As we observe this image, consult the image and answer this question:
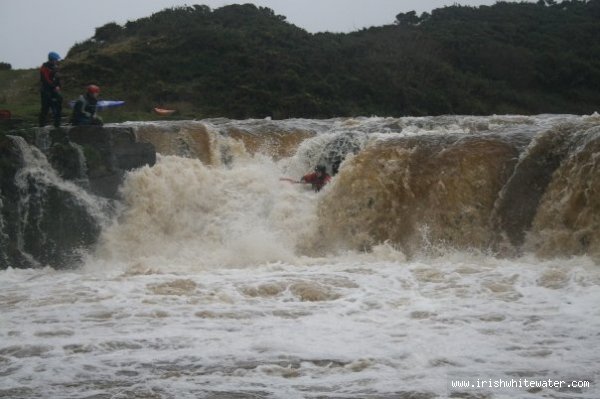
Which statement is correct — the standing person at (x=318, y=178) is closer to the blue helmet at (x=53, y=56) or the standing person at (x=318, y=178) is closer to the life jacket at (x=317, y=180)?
the life jacket at (x=317, y=180)

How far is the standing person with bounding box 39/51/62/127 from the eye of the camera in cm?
1148

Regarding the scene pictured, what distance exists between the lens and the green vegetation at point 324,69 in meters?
24.0

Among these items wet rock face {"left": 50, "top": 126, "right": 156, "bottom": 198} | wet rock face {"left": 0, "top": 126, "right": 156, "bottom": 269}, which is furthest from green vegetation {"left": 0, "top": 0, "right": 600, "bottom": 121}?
wet rock face {"left": 0, "top": 126, "right": 156, "bottom": 269}

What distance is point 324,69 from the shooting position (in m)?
27.3

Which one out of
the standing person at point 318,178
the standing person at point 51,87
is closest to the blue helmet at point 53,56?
the standing person at point 51,87

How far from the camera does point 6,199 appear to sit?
10.9 meters

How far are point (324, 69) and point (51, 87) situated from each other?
16831 millimetres

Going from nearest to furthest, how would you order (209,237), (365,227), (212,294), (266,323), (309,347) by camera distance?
(309,347)
(266,323)
(212,294)
(365,227)
(209,237)

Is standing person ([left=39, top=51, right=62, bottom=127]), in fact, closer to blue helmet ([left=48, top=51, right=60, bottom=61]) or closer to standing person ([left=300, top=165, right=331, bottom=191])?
blue helmet ([left=48, top=51, right=60, bottom=61])

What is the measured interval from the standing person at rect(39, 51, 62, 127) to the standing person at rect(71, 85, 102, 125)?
0.31 meters

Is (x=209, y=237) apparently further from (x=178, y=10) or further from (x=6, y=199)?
(x=178, y=10)

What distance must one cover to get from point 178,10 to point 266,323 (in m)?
31.0

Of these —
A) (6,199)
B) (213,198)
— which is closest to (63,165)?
(6,199)

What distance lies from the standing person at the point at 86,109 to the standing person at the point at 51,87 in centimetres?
31
